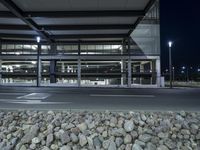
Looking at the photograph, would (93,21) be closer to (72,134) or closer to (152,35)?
(152,35)

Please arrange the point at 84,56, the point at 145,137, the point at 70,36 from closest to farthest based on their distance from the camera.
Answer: the point at 145,137 < the point at 70,36 < the point at 84,56

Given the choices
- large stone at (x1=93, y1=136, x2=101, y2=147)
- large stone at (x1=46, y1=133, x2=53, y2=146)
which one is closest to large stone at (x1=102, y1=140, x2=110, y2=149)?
large stone at (x1=93, y1=136, x2=101, y2=147)

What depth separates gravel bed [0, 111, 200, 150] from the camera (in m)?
6.20

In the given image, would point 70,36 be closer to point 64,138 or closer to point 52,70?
point 52,70

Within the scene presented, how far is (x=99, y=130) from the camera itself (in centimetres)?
654

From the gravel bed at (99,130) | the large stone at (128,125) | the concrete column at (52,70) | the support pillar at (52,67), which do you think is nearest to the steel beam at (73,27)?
the support pillar at (52,67)

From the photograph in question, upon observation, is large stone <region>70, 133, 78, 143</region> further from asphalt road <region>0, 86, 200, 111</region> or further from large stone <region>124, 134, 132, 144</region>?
asphalt road <region>0, 86, 200, 111</region>

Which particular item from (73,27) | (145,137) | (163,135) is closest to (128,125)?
(145,137)

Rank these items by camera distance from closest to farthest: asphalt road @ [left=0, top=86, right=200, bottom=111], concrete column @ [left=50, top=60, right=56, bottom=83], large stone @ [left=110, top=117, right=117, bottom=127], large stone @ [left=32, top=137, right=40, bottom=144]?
large stone @ [left=32, top=137, right=40, bottom=144] < large stone @ [left=110, top=117, right=117, bottom=127] < asphalt road @ [left=0, top=86, right=200, bottom=111] < concrete column @ [left=50, top=60, right=56, bottom=83]

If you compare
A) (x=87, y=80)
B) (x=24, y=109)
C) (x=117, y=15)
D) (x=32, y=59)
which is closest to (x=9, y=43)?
(x=32, y=59)

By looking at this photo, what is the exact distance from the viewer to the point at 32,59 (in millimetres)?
32219

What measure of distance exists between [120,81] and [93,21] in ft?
40.5

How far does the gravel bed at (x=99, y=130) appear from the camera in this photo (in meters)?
6.20

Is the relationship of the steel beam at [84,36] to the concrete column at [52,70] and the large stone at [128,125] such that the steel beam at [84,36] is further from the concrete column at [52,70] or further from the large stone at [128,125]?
the large stone at [128,125]
